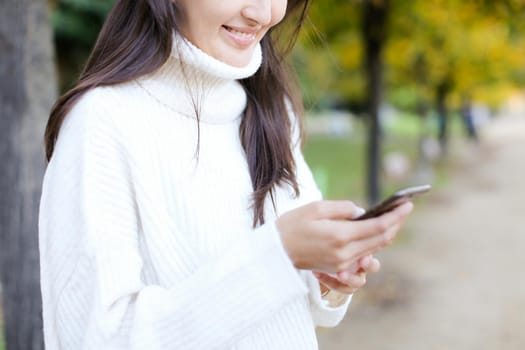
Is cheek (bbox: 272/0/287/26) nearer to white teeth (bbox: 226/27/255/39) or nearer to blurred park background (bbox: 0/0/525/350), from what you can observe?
white teeth (bbox: 226/27/255/39)

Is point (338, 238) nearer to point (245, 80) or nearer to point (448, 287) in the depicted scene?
point (245, 80)

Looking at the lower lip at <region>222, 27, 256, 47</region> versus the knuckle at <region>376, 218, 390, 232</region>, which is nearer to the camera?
the knuckle at <region>376, 218, 390, 232</region>

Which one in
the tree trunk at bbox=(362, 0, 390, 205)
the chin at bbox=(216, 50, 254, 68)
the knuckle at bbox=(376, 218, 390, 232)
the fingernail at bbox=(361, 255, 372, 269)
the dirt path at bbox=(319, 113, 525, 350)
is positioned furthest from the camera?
the tree trunk at bbox=(362, 0, 390, 205)

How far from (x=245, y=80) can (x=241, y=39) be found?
1.07 feet

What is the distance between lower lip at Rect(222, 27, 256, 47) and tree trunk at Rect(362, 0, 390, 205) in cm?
555

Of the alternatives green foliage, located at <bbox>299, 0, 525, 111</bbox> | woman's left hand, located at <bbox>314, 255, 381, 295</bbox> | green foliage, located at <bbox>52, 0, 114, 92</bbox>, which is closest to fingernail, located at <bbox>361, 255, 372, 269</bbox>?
woman's left hand, located at <bbox>314, 255, 381, 295</bbox>

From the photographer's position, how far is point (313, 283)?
117 centimetres

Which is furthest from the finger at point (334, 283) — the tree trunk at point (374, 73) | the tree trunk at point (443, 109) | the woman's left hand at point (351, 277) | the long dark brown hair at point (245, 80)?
the tree trunk at point (443, 109)

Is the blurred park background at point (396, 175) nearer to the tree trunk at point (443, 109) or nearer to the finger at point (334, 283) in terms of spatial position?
the tree trunk at point (443, 109)

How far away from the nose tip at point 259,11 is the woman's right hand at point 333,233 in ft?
1.44

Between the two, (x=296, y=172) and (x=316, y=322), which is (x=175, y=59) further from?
(x=316, y=322)

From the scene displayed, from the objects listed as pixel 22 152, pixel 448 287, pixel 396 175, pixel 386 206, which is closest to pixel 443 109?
pixel 396 175

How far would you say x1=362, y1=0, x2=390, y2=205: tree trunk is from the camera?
665 cm

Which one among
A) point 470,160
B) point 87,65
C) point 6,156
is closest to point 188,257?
point 87,65
